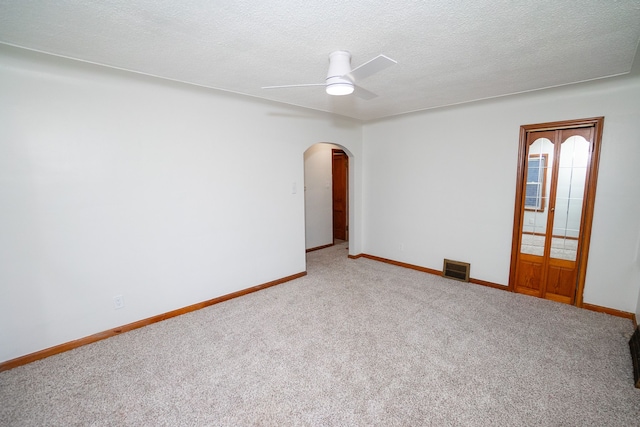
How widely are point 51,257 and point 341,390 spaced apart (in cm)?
256

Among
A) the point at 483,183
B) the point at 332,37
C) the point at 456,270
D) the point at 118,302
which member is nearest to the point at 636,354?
the point at 456,270

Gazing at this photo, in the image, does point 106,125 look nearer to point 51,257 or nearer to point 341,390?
point 51,257

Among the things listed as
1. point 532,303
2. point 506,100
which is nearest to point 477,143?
point 506,100

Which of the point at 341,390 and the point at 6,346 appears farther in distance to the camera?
the point at 6,346

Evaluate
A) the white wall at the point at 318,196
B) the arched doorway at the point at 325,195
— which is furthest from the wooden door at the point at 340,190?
the white wall at the point at 318,196

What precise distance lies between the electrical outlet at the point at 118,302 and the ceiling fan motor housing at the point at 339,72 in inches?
106

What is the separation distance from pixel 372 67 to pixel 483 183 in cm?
262

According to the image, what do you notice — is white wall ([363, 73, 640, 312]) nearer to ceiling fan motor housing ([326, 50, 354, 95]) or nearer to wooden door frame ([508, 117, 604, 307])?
wooden door frame ([508, 117, 604, 307])

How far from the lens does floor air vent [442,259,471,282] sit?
388cm

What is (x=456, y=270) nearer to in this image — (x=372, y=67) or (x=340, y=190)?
(x=340, y=190)

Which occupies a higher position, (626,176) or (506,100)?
(506,100)

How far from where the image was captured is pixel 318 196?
5.85m

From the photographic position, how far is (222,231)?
3.29 metres

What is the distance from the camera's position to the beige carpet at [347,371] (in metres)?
1.74
